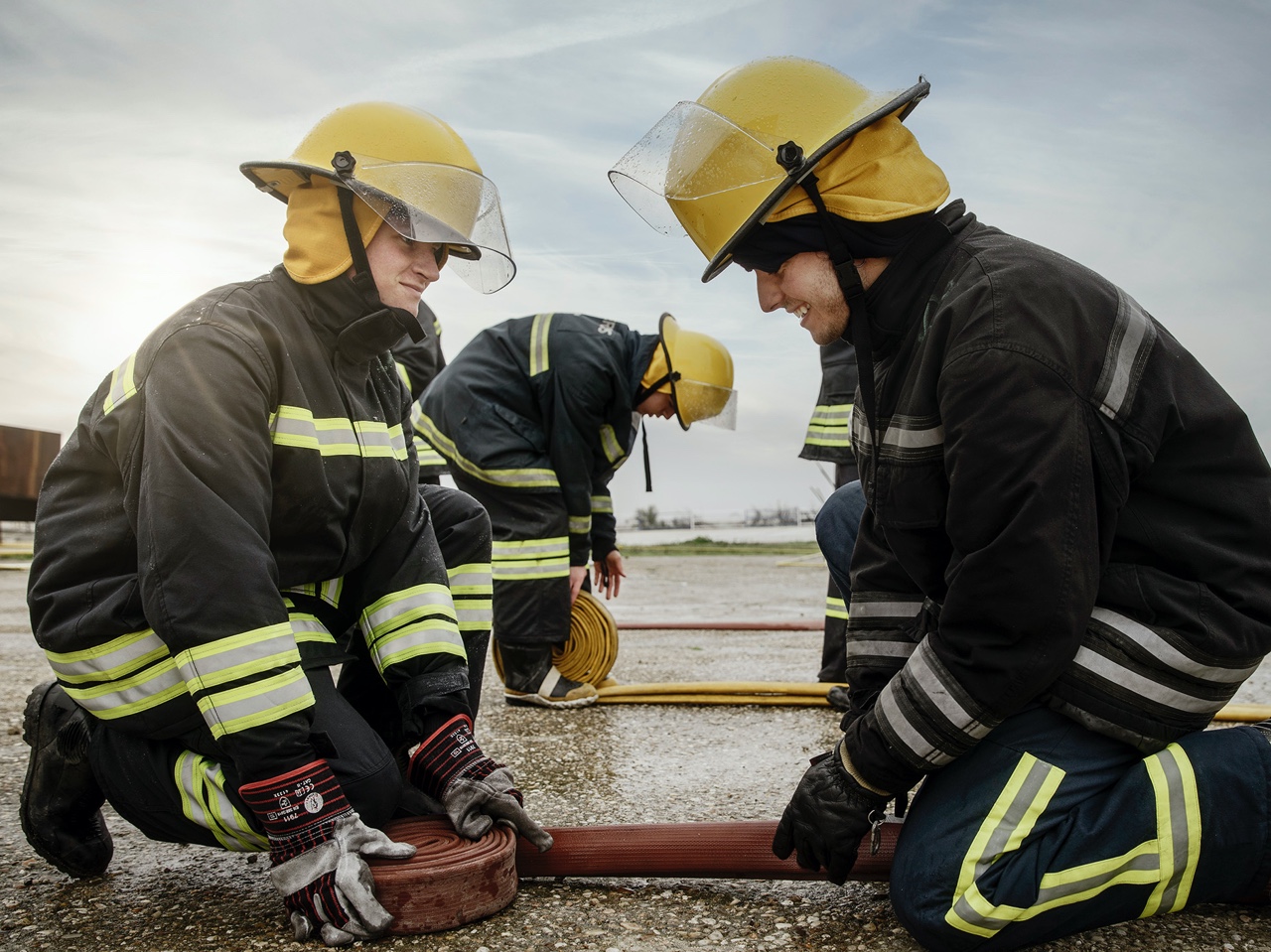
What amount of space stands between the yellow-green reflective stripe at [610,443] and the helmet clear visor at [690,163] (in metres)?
2.41

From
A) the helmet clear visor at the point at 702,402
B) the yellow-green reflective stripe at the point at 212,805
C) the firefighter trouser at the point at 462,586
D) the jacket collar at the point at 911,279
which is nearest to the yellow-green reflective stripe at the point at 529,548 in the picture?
the helmet clear visor at the point at 702,402

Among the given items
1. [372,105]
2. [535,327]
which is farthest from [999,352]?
[535,327]

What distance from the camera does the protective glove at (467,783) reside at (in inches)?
86.1

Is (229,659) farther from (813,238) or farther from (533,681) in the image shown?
(533,681)

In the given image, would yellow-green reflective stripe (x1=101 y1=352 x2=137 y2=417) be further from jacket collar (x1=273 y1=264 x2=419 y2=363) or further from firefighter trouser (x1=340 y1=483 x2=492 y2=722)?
firefighter trouser (x1=340 y1=483 x2=492 y2=722)

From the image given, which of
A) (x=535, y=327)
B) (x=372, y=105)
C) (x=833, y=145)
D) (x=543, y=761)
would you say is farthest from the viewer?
(x=535, y=327)

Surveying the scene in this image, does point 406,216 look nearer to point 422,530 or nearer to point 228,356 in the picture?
point 228,356

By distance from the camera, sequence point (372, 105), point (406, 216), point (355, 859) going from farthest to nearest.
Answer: point (372, 105)
point (406, 216)
point (355, 859)

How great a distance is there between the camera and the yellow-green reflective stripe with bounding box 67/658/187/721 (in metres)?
2.10

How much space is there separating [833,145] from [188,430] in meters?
1.39

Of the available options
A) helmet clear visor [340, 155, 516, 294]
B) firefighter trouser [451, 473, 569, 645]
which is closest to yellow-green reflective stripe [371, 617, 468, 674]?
helmet clear visor [340, 155, 516, 294]

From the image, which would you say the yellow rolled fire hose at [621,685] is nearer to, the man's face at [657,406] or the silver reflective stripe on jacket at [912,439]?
the man's face at [657,406]

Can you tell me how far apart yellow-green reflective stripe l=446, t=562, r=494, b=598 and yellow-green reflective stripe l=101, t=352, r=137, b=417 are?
1.00 m

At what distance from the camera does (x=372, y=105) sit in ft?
8.31
